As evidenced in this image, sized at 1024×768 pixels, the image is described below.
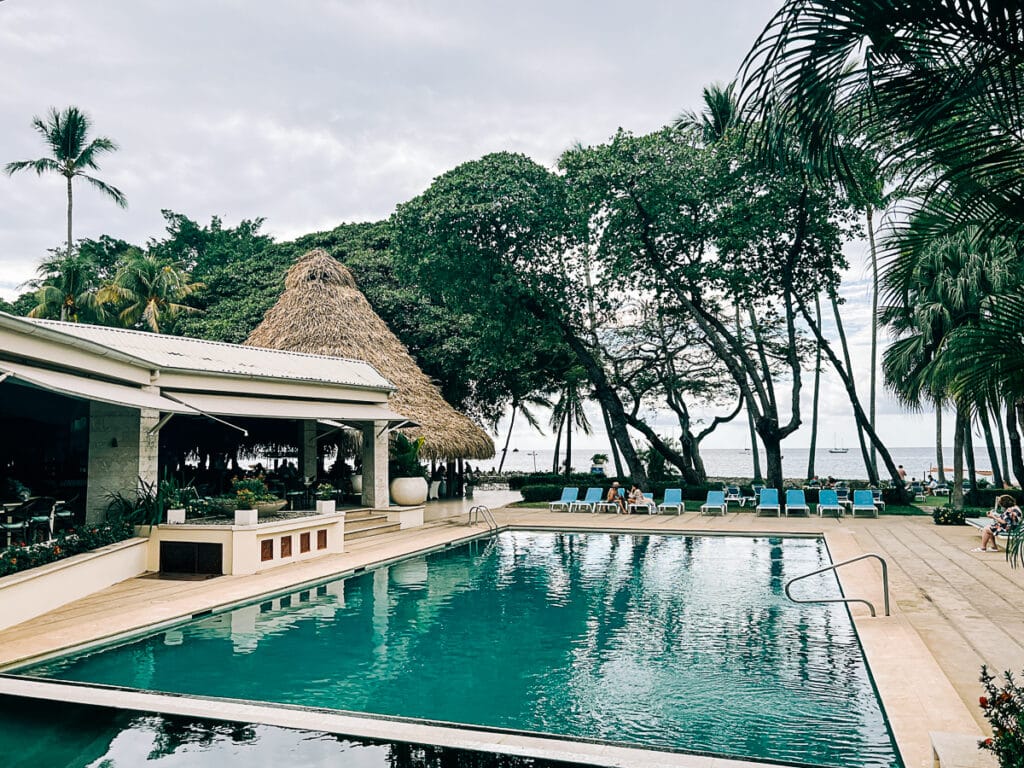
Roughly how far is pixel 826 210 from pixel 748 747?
716 inches

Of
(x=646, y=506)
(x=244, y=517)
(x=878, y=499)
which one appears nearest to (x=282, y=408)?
(x=244, y=517)

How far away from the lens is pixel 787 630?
27.6 feet

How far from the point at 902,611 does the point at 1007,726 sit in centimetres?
548

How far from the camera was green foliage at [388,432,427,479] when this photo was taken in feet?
63.6

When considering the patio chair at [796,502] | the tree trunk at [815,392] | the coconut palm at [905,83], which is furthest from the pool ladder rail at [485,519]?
the coconut palm at [905,83]

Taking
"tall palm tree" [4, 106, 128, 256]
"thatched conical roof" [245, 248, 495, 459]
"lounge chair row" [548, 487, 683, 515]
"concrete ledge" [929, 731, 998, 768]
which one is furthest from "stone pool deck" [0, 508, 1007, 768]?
"tall palm tree" [4, 106, 128, 256]

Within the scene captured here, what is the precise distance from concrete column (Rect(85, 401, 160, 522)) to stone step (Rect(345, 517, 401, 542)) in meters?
4.52

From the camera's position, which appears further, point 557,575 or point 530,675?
point 557,575

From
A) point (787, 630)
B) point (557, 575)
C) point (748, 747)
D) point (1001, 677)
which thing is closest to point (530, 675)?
point (748, 747)

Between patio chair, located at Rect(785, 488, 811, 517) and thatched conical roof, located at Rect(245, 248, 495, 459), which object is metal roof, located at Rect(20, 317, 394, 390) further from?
patio chair, located at Rect(785, 488, 811, 517)

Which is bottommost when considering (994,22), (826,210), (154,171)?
(994,22)

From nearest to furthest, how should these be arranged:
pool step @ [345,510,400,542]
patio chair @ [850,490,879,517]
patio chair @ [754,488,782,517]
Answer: pool step @ [345,510,400,542]
patio chair @ [850,490,879,517]
patio chair @ [754,488,782,517]

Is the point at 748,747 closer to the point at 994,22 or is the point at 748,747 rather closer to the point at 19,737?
the point at 994,22

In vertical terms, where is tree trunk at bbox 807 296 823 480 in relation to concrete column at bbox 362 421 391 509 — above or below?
above
